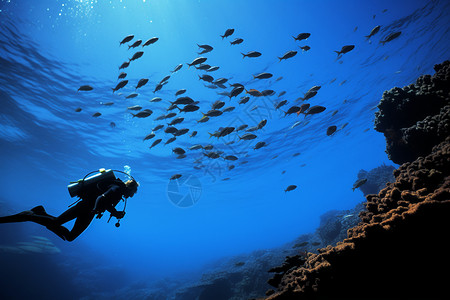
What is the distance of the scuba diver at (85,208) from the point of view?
354 cm

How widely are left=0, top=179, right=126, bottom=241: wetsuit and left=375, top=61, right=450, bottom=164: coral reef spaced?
768 cm

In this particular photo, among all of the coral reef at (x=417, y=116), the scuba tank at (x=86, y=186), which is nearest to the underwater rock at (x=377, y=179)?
the coral reef at (x=417, y=116)

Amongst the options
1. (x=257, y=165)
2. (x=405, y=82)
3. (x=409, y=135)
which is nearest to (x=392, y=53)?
(x=405, y=82)

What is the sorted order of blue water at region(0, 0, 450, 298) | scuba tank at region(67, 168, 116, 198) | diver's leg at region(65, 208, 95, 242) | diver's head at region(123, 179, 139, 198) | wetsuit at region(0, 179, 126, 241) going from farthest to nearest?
blue water at region(0, 0, 450, 298), diver's head at region(123, 179, 139, 198), scuba tank at region(67, 168, 116, 198), diver's leg at region(65, 208, 95, 242), wetsuit at region(0, 179, 126, 241)

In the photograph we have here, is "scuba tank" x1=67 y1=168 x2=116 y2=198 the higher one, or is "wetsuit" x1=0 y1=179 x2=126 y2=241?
"scuba tank" x1=67 y1=168 x2=116 y2=198

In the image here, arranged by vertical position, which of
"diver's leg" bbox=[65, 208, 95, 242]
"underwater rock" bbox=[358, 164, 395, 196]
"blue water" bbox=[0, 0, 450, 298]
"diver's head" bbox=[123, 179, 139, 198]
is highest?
"blue water" bbox=[0, 0, 450, 298]

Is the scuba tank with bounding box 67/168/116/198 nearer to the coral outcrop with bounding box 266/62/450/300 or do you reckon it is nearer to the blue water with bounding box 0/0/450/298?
the coral outcrop with bounding box 266/62/450/300

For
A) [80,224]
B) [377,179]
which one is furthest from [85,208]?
[377,179]

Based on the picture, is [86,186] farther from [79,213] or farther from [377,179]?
[377,179]

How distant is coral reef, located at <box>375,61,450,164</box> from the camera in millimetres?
5000

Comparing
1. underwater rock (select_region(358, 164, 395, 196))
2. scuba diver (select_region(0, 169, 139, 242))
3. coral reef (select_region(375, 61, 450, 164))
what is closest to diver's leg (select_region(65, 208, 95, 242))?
scuba diver (select_region(0, 169, 139, 242))

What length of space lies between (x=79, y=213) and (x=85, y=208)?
134mm

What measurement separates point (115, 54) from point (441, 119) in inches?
641

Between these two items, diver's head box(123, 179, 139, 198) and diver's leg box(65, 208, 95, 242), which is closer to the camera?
diver's leg box(65, 208, 95, 242)
